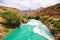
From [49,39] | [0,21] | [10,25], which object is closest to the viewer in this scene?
[49,39]

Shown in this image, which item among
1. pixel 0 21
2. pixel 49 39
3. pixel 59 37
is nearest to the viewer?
pixel 59 37

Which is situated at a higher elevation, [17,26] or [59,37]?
[59,37]

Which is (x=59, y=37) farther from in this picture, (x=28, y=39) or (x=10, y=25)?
(x=10, y=25)

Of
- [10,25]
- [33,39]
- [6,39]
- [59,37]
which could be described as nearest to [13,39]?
[6,39]

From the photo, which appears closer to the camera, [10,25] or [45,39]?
[45,39]

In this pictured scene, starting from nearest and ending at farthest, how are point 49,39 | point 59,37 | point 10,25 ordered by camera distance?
1. point 59,37
2. point 49,39
3. point 10,25

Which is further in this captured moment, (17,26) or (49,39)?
(17,26)

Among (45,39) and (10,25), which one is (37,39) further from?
(10,25)

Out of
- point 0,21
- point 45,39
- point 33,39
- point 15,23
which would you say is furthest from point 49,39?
point 0,21

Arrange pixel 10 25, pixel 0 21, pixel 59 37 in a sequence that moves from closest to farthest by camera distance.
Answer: pixel 59 37, pixel 10 25, pixel 0 21
